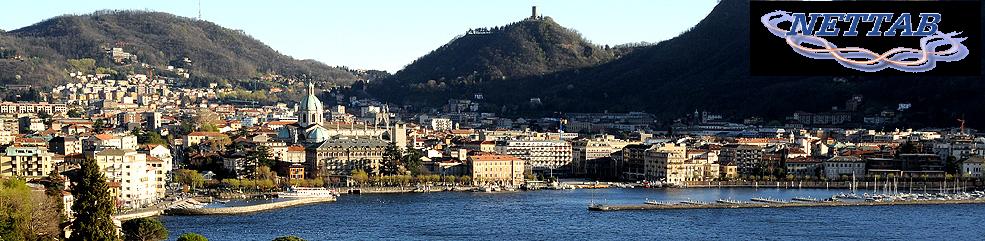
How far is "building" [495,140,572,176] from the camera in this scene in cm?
5422

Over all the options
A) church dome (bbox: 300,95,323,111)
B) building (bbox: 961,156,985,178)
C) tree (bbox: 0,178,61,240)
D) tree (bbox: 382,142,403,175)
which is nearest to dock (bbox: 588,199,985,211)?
building (bbox: 961,156,985,178)

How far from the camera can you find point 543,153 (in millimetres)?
54656

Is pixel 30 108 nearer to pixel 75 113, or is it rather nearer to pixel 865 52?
pixel 75 113

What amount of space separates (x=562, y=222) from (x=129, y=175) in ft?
31.0

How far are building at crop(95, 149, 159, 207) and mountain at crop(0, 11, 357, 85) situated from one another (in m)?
→ 57.0

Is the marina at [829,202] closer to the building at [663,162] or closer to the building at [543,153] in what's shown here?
the building at [663,162]

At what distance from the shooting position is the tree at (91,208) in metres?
23.3

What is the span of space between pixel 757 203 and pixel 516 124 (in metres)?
42.0

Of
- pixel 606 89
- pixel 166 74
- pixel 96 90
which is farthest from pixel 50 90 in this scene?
pixel 606 89

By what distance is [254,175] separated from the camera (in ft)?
149

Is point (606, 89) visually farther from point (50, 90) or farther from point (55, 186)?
point (55, 186)

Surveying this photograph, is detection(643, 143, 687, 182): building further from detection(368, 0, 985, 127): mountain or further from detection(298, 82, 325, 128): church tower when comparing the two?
detection(368, 0, 985, 127): mountain

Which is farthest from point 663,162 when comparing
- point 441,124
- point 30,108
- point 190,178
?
point 30,108

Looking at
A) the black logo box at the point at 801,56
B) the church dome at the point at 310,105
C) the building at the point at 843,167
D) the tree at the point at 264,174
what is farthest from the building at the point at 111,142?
the black logo box at the point at 801,56
